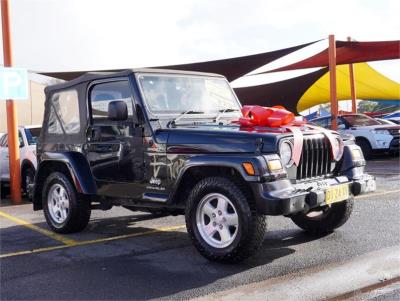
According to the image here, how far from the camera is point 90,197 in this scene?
21.4 ft

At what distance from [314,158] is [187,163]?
1.30 m

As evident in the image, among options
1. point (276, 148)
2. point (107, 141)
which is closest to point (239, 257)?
point (276, 148)

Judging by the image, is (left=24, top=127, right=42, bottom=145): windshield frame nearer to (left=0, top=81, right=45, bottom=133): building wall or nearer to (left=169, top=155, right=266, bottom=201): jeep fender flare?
(left=169, top=155, right=266, bottom=201): jeep fender flare

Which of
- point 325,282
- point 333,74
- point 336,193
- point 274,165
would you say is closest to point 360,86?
point 333,74

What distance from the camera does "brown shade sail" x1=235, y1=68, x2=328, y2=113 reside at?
21.8 meters

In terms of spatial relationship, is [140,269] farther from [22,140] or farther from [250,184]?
[22,140]

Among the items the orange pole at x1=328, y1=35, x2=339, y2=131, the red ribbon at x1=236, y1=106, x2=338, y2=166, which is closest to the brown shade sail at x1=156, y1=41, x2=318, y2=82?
the orange pole at x1=328, y1=35, x2=339, y2=131

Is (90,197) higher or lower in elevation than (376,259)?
higher

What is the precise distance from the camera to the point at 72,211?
6434 mm

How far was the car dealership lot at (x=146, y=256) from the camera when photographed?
4.39 m

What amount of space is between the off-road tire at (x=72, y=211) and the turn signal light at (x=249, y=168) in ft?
8.75

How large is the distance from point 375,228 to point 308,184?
72.7 inches

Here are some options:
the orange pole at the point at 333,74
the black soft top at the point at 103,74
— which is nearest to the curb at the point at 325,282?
the black soft top at the point at 103,74

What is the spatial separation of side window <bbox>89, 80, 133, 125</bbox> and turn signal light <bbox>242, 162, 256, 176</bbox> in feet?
5.45
